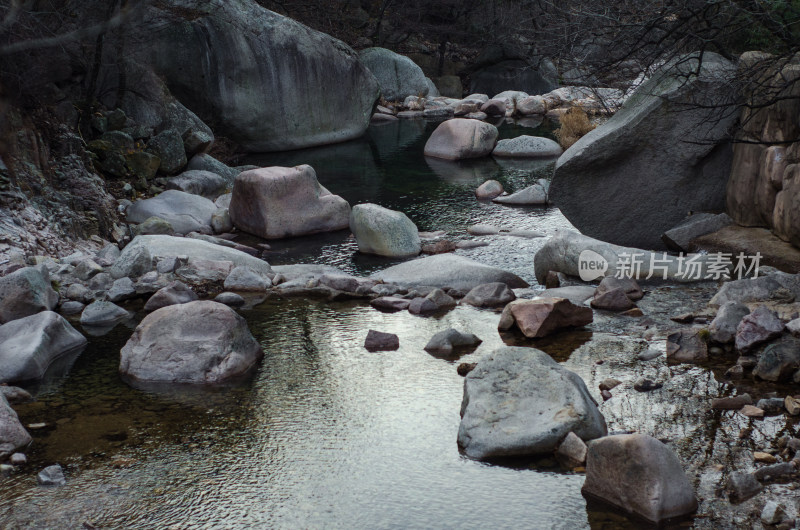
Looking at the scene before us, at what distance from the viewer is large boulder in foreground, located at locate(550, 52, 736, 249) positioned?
29.5ft

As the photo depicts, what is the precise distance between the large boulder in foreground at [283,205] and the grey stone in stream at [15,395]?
5284 mm

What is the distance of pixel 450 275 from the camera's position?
8.64 m

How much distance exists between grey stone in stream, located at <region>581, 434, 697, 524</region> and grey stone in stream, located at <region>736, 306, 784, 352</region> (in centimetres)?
213

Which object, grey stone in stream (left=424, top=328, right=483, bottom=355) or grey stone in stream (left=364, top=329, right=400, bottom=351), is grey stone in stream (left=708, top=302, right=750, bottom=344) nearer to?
grey stone in stream (left=424, top=328, right=483, bottom=355)

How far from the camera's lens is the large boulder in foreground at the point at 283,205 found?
11.0 meters

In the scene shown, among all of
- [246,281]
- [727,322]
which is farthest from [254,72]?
[727,322]

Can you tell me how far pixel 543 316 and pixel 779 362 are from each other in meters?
1.93

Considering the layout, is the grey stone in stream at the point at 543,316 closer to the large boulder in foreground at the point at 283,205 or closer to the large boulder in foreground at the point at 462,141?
the large boulder in foreground at the point at 283,205

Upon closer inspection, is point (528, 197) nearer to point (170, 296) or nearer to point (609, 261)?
point (609, 261)

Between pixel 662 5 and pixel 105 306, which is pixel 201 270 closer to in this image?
pixel 105 306

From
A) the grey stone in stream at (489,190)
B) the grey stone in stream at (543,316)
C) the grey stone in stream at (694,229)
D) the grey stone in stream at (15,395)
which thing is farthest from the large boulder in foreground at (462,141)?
the grey stone in stream at (15,395)

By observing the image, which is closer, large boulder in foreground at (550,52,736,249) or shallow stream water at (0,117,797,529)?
shallow stream water at (0,117,797,529)

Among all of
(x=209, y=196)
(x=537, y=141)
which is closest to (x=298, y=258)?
(x=209, y=196)

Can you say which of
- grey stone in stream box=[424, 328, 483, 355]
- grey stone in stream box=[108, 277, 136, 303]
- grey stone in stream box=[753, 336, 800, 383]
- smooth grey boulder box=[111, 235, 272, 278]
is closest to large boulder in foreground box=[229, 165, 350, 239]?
smooth grey boulder box=[111, 235, 272, 278]
